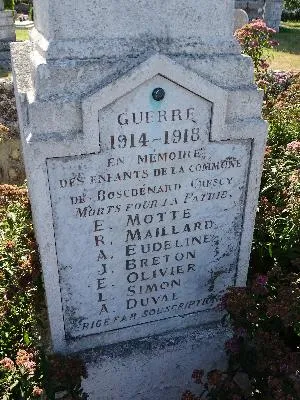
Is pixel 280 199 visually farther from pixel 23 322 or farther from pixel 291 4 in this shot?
pixel 291 4

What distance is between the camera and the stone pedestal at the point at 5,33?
11.6 m

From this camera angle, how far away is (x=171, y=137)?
2793 mm

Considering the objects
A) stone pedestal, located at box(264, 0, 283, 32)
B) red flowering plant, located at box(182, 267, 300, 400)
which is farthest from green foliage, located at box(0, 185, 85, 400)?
stone pedestal, located at box(264, 0, 283, 32)

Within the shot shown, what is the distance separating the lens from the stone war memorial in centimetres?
250

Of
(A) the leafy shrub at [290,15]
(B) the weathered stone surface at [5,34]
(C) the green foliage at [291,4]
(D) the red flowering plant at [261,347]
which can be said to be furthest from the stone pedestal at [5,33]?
(C) the green foliage at [291,4]

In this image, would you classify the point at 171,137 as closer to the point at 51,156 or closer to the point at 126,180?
the point at 126,180

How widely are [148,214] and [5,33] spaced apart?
10.8 metres

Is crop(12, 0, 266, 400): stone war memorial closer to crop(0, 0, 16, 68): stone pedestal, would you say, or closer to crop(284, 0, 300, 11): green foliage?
crop(0, 0, 16, 68): stone pedestal

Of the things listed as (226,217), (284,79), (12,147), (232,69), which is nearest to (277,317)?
(226,217)

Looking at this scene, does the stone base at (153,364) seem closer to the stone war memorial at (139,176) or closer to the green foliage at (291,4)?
the stone war memorial at (139,176)

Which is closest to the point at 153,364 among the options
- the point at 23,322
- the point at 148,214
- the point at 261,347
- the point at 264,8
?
the point at 261,347

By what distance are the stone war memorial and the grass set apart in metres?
5.70

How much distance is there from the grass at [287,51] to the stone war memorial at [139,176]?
570 centimetres

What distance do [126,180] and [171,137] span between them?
37cm
